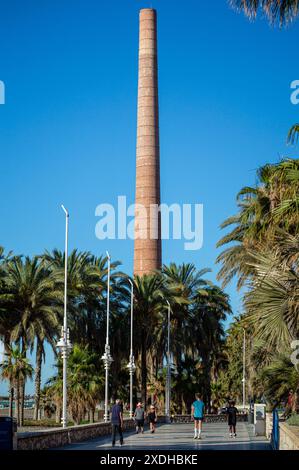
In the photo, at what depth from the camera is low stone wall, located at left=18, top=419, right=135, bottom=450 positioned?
24.0 metres

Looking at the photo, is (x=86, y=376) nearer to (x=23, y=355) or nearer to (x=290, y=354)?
(x=23, y=355)

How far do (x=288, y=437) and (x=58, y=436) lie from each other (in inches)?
480

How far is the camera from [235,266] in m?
47.3

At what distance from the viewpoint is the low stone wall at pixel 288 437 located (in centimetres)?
1640

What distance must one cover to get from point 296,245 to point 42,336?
117 feet

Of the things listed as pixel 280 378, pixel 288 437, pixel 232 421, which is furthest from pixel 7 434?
pixel 232 421

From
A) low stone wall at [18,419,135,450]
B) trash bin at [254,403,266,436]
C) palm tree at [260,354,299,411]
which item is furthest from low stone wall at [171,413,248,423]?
palm tree at [260,354,299,411]

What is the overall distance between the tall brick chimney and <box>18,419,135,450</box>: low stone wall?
128 feet

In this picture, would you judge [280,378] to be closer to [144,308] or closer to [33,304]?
[33,304]

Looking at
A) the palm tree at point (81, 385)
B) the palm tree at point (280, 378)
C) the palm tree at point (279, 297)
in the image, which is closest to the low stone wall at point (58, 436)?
the palm tree at point (280, 378)

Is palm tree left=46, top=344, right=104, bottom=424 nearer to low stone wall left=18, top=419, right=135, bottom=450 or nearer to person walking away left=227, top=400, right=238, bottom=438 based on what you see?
low stone wall left=18, top=419, right=135, bottom=450

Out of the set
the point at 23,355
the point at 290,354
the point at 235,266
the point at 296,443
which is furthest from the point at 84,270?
the point at 296,443

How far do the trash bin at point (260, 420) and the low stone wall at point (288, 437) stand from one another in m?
12.6

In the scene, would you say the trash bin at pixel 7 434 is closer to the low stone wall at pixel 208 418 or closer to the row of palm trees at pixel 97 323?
the row of palm trees at pixel 97 323
